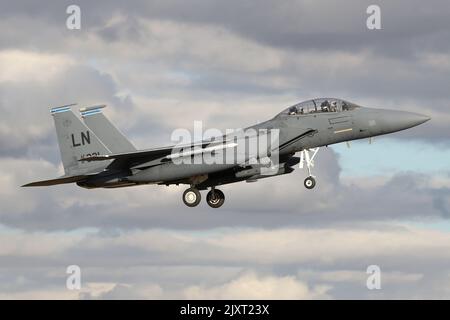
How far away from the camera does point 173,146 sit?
38.9m

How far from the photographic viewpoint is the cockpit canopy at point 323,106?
127 feet

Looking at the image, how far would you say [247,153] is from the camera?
3812 cm

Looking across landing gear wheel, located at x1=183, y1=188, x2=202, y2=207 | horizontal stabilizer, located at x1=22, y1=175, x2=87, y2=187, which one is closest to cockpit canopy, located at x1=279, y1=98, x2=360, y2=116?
landing gear wheel, located at x1=183, y1=188, x2=202, y2=207

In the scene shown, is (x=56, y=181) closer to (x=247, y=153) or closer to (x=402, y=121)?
(x=247, y=153)

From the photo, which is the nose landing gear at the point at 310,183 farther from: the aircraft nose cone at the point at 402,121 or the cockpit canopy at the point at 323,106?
the aircraft nose cone at the point at 402,121

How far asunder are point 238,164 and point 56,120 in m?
7.94

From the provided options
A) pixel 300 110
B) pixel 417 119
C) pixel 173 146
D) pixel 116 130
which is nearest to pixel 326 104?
pixel 300 110

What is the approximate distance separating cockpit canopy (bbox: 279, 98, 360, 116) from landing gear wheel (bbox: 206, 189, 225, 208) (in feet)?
14.8

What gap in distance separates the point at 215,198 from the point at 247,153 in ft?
11.2

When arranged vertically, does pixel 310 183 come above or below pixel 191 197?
above

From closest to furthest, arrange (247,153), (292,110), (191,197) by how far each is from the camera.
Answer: (247,153)
(292,110)
(191,197)

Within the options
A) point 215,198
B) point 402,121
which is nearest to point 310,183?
point 402,121

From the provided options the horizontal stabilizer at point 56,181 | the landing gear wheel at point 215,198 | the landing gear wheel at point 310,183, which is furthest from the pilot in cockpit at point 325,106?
the horizontal stabilizer at point 56,181

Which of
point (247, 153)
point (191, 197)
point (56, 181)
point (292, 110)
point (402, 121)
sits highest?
point (292, 110)
